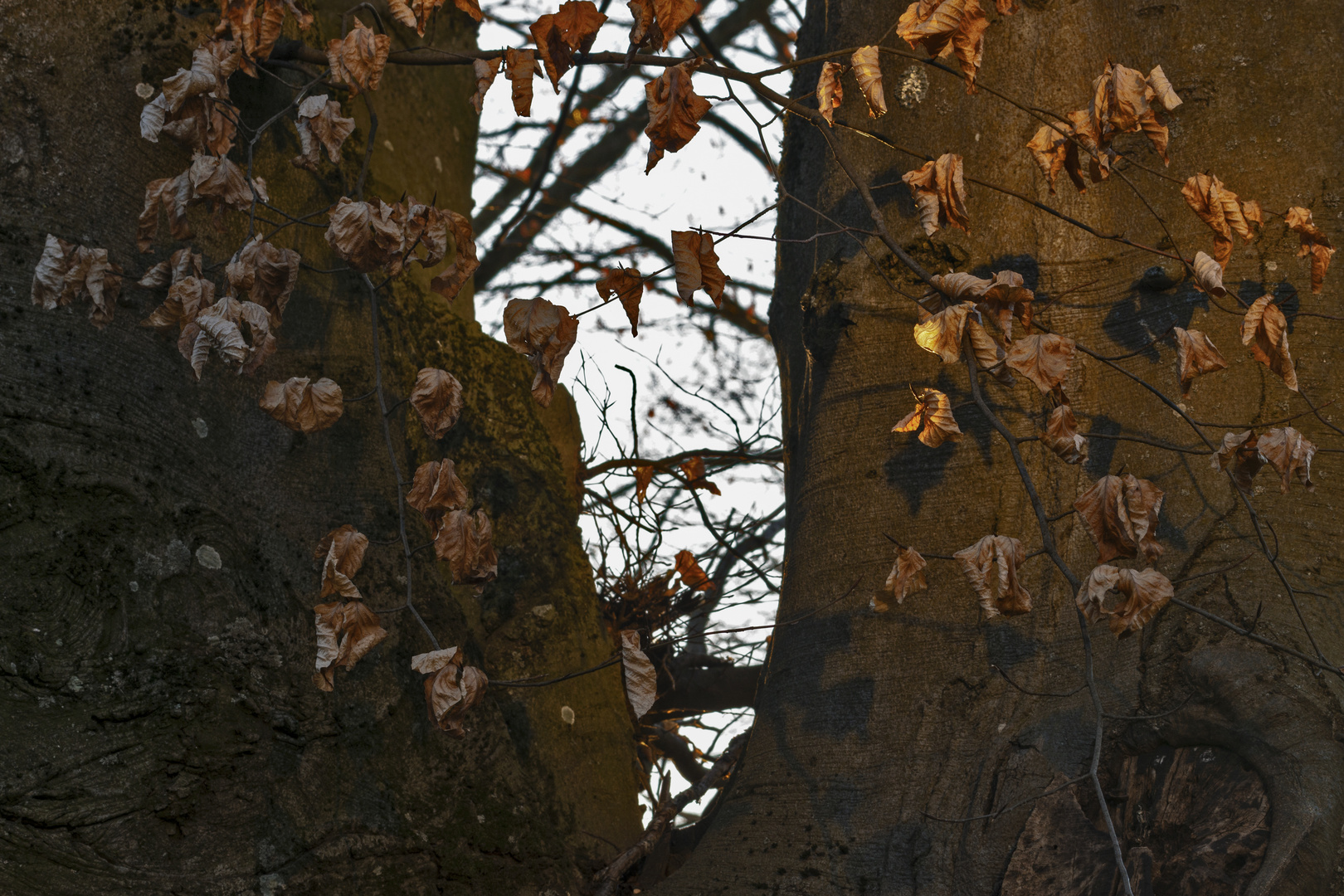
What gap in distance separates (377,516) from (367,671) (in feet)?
1.07

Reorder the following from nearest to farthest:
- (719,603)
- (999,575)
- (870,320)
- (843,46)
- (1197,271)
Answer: (999,575) → (1197,271) → (870,320) → (843,46) → (719,603)

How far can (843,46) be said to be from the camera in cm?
241

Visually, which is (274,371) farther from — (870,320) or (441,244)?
(870,320)

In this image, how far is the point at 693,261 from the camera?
1.65 m

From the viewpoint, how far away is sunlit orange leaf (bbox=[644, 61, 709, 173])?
1553 mm

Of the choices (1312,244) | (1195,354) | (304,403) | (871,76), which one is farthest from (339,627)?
(1312,244)

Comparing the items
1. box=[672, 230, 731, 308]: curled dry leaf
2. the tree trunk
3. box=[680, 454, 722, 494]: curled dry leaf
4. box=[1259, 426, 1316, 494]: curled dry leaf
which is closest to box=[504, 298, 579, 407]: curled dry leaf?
box=[672, 230, 731, 308]: curled dry leaf

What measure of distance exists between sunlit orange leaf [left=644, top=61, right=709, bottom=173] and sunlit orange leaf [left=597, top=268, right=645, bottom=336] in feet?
0.66

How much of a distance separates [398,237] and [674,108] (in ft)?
1.81

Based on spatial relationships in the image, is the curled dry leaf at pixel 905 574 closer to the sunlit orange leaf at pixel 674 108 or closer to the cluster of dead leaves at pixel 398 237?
the sunlit orange leaf at pixel 674 108

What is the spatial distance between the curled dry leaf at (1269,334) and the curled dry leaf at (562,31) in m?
1.24

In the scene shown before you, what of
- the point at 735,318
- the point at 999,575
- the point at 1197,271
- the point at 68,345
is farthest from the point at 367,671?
the point at 735,318

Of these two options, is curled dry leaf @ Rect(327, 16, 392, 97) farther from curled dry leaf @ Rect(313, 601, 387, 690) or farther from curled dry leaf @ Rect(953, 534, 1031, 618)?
curled dry leaf @ Rect(953, 534, 1031, 618)

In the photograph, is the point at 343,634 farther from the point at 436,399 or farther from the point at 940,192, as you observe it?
the point at 940,192
